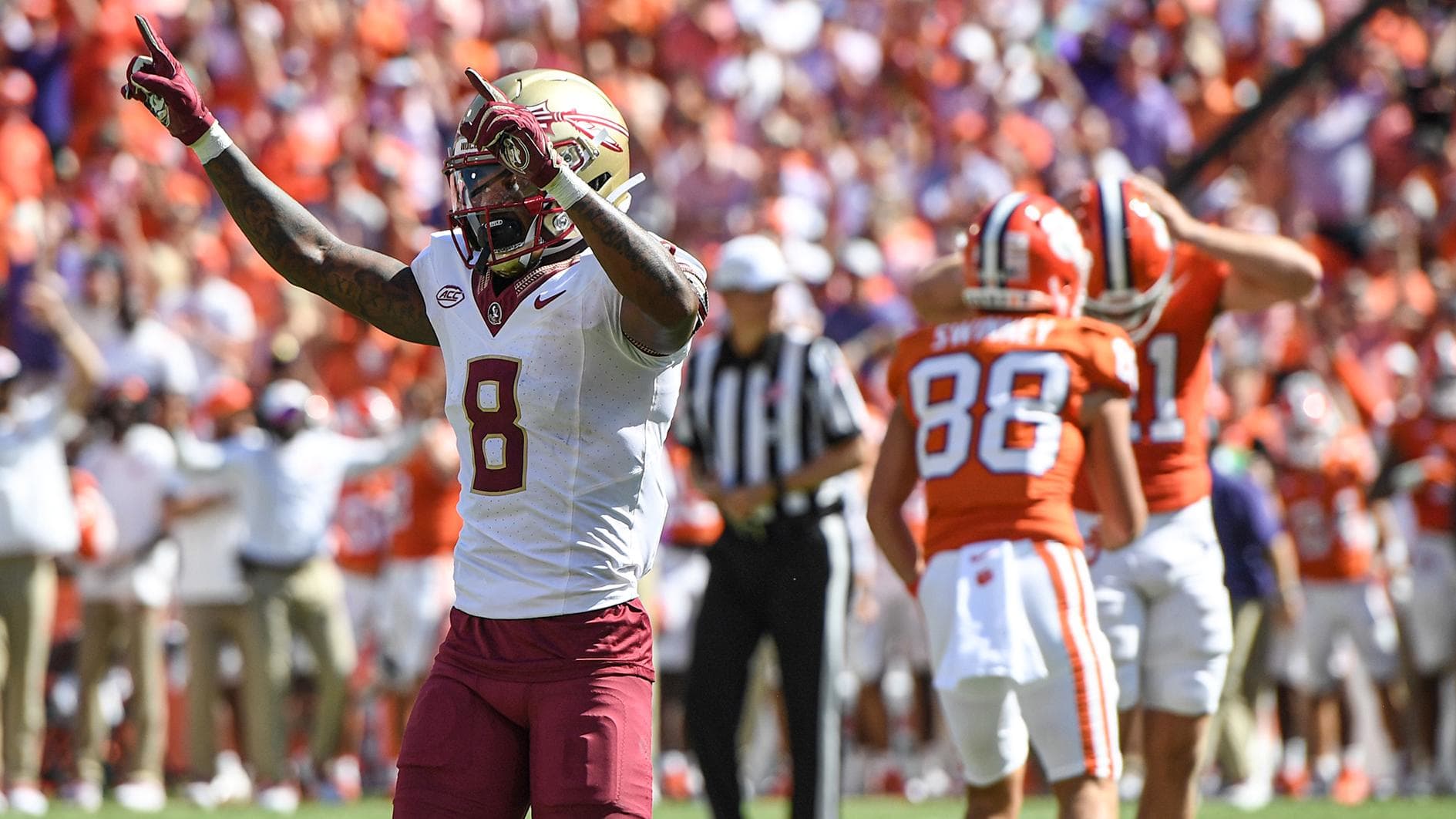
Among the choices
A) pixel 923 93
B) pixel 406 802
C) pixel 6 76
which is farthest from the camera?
pixel 923 93

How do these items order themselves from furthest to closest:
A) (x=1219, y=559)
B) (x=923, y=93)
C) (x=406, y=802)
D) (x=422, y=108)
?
(x=923, y=93), (x=422, y=108), (x=1219, y=559), (x=406, y=802)

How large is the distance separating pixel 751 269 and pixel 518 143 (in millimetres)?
3593

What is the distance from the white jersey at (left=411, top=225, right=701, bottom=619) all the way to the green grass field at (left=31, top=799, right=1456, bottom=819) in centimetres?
538

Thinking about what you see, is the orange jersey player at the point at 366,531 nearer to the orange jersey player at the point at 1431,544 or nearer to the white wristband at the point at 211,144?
the orange jersey player at the point at 1431,544

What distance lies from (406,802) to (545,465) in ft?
2.06

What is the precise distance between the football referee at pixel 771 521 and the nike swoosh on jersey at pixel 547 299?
9.98 ft

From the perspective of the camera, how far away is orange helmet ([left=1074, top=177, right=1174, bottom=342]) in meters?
5.42

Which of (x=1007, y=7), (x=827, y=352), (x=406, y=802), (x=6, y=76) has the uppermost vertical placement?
(x=1007, y=7)

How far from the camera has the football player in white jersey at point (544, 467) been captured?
359 cm

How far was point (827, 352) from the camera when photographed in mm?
7094

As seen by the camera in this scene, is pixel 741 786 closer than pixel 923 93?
Yes

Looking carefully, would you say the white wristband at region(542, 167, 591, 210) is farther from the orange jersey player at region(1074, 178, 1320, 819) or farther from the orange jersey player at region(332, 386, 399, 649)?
the orange jersey player at region(332, 386, 399, 649)

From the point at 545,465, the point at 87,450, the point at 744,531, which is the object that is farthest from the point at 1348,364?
the point at 545,465

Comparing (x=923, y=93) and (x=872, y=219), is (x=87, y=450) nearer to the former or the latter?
(x=872, y=219)
